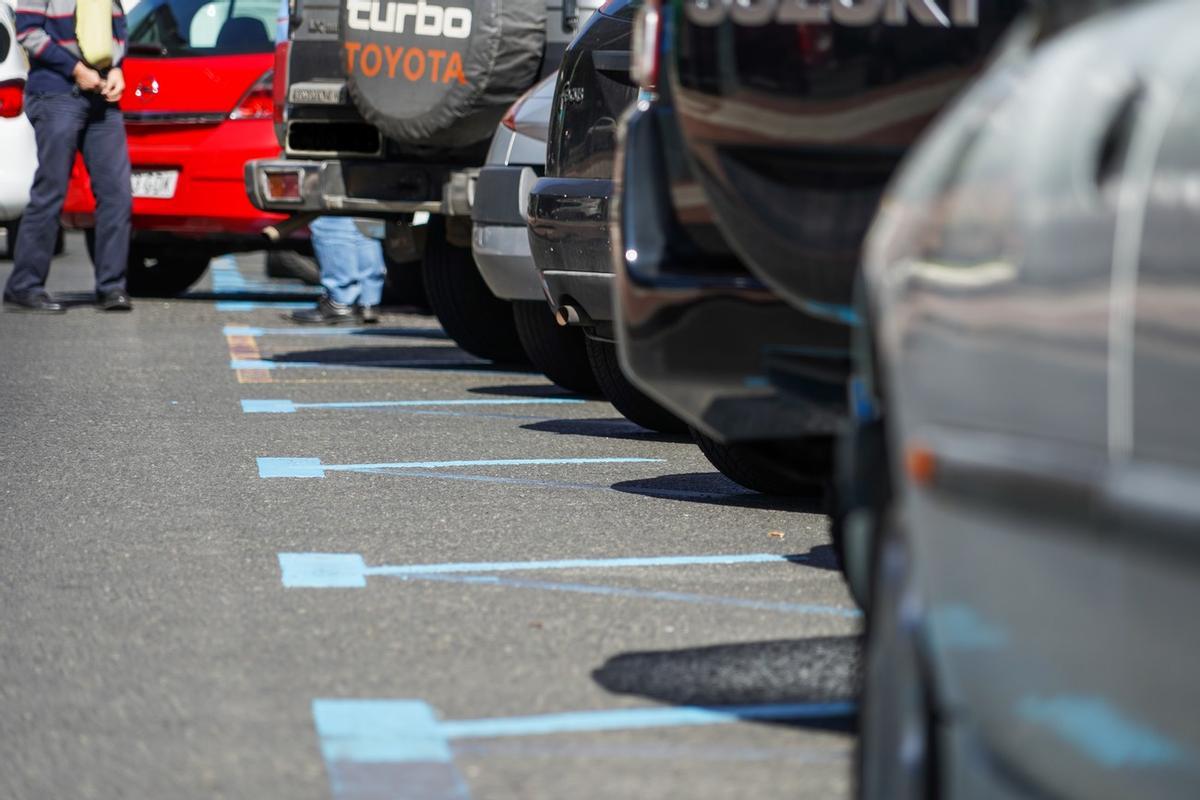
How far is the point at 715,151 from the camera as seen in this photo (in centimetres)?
354

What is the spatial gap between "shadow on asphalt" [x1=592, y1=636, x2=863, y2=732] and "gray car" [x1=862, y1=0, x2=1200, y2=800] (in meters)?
1.43

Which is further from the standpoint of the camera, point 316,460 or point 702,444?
point 316,460

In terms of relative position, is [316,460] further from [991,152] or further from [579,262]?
[991,152]

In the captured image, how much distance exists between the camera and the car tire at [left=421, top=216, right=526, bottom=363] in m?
9.87

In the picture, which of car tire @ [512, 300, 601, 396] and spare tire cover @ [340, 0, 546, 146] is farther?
spare tire cover @ [340, 0, 546, 146]

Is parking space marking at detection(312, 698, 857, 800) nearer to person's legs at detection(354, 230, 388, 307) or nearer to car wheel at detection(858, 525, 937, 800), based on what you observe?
car wheel at detection(858, 525, 937, 800)

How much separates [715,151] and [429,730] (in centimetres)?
107

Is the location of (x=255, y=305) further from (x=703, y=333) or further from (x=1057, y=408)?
(x=1057, y=408)

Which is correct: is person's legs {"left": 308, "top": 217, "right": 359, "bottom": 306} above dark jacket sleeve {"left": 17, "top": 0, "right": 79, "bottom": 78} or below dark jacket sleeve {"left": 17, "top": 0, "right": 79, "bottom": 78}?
below

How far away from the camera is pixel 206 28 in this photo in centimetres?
1285

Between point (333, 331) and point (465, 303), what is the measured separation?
2.17m

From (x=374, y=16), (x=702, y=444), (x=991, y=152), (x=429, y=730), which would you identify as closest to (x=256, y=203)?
(x=374, y=16)

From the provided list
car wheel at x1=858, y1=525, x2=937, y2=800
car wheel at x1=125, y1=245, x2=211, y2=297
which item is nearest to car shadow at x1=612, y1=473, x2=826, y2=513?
car wheel at x1=858, y1=525, x2=937, y2=800

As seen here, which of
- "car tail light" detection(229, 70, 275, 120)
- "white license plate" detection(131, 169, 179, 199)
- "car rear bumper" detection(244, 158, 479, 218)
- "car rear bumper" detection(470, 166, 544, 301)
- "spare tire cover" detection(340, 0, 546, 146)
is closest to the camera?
"car rear bumper" detection(470, 166, 544, 301)
